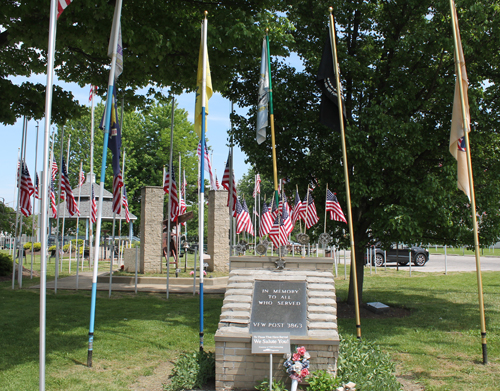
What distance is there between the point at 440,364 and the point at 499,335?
2624 millimetres

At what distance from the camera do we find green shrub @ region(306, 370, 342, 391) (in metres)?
5.46

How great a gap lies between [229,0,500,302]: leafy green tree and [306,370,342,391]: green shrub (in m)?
4.57

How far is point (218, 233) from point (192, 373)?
47.4 feet

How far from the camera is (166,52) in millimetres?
10164

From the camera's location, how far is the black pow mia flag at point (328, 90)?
8430 millimetres

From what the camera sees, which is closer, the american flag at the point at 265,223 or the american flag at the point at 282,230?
the american flag at the point at 282,230

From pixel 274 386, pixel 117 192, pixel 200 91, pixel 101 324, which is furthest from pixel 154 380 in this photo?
pixel 117 192

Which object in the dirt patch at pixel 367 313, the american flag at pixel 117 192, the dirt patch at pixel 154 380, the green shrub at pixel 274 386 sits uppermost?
the american flag at pixel 117 192

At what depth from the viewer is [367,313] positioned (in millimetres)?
11719

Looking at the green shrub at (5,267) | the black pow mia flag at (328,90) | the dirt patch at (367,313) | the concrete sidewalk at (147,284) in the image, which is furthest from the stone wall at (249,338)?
the green shrub at (5,267)

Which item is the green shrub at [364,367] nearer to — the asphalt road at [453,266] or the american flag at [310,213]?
the american flag at [310,213]

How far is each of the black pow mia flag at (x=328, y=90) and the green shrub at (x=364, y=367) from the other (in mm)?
4010

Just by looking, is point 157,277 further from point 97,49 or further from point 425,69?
point 425,69

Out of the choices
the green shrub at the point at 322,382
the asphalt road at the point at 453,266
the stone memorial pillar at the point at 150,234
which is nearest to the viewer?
Answer: the green shrub at the point at 322,382
